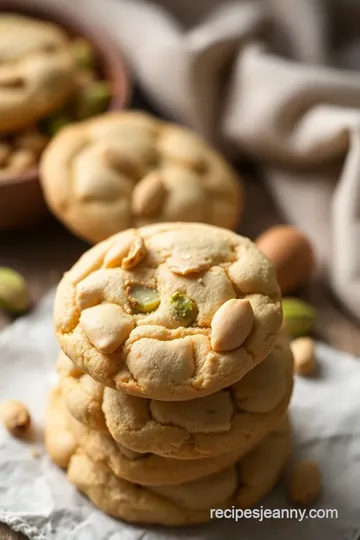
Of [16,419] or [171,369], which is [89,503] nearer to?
[16,419]

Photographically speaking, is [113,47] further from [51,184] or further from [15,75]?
[51,184]

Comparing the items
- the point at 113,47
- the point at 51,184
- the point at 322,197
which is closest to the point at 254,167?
the point at 322,197

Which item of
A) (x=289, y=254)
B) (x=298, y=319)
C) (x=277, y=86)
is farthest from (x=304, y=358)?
(x=277, y=86)

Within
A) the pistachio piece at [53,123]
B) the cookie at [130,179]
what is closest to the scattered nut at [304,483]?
the cookie at [130,179]

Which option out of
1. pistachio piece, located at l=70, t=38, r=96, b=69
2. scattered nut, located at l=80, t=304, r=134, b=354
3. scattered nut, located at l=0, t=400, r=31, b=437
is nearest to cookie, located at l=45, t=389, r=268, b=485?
scattered nut, located at l=0, t=400, r=31, b=437

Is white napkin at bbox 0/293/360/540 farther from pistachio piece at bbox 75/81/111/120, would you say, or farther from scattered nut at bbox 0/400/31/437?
pistachio piece at bbox 75/81/111/120

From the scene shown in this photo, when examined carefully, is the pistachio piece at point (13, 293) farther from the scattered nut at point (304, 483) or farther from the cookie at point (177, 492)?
the scattered nut at point (304, 483)

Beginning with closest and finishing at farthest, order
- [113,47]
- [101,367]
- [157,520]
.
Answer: [101,367], [157,520], [113,47]
